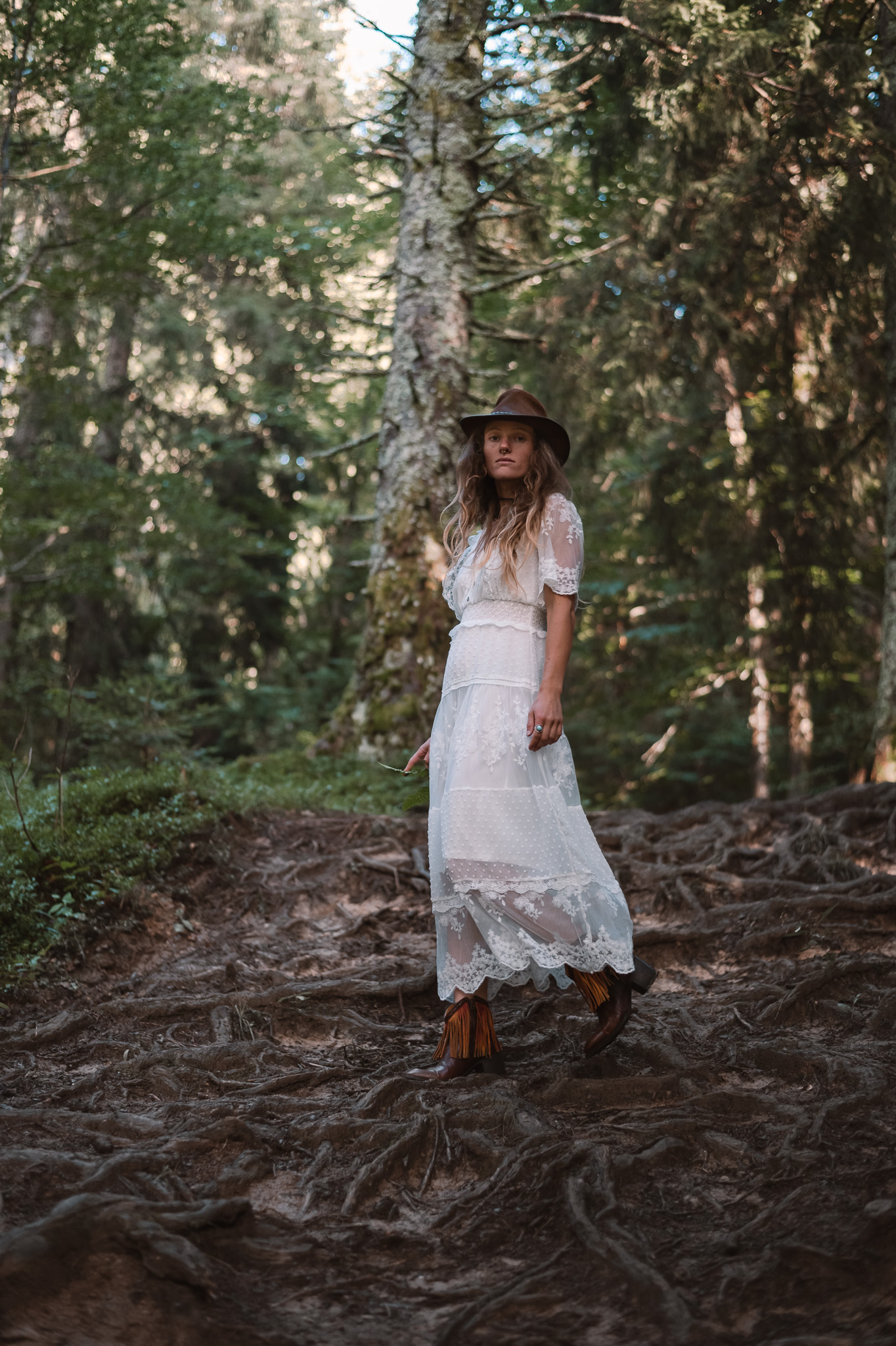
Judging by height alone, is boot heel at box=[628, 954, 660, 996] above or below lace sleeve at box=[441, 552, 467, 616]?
below

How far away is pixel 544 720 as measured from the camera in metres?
3.46

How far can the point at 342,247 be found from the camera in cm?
1778

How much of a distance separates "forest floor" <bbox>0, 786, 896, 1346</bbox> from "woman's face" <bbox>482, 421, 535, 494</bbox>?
2215mm

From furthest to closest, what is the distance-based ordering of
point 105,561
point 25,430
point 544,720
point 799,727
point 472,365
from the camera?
point 472,365 < point 25,430 < point 105,561 < point 799,727 < point 544,720

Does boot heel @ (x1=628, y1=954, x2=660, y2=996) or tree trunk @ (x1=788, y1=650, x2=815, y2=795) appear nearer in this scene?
boot heel @ (x1=628, y1=954, x2=660, y2=996)

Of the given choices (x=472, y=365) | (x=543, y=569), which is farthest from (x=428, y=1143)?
(x=472, y=365)

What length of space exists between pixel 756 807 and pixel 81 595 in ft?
38.8

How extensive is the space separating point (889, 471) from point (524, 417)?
7.00 metres

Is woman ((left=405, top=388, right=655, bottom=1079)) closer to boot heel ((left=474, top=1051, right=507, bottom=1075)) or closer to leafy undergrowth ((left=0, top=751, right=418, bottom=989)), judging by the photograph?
boot heel ((left=474, top=1051, right=507, bottom=1075))

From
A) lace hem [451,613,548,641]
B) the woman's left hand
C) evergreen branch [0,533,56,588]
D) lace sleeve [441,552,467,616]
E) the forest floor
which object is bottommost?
the forest floor

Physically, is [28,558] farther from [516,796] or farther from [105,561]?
[516,796]

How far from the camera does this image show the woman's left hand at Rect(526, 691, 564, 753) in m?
3.46

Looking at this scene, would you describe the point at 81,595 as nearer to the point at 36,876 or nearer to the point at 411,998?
the point at 36,876

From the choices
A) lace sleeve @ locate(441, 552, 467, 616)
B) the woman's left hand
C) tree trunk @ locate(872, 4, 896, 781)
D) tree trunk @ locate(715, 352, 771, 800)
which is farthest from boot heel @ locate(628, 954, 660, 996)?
tree trunk @ locate(715, 352, 771, 800)
